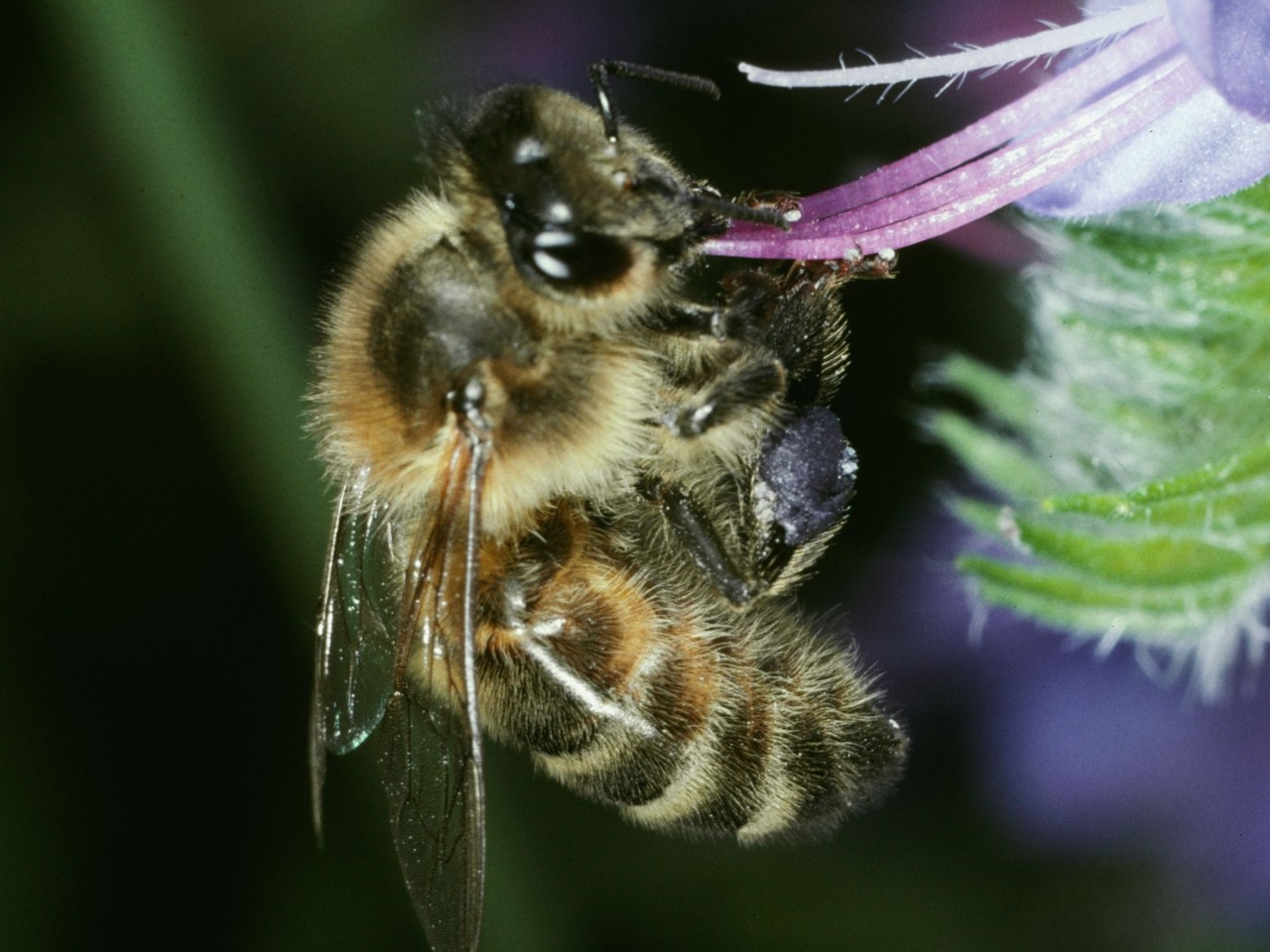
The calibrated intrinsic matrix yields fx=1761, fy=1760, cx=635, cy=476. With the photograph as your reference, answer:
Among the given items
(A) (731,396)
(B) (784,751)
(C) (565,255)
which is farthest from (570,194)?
(B) (784,751)

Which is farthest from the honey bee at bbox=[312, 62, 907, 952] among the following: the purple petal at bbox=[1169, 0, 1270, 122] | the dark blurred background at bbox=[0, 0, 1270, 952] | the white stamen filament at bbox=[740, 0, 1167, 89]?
the dark blurred background at bbox=[0, 0, 1270, 952]

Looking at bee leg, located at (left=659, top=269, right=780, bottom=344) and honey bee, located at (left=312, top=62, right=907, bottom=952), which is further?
bee leg, located at (left=659, top=269, right=780, bottom=344)

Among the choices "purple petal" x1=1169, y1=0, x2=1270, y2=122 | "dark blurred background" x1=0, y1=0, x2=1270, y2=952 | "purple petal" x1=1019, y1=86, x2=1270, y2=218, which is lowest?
"dark blurred background" x1=0, y1=0, x2=1270, y2=952

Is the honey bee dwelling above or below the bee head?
below

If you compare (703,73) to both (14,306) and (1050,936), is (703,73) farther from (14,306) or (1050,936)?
(1050,936)

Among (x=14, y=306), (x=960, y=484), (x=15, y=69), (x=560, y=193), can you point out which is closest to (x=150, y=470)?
(x=14, y=306)

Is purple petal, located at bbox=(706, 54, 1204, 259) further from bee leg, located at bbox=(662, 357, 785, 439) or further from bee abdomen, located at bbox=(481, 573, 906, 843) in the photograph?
bee abdomen, located at bbox=(481, 573, 906, 843)

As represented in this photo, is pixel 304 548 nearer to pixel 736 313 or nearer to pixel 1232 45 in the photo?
pixel 736 313

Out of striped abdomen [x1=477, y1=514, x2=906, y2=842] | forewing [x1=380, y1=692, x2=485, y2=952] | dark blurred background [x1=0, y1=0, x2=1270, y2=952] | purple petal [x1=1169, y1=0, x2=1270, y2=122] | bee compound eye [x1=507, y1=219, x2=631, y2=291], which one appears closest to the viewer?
purple petal [x1=1169, y1=0, x2=1270, y2=122]
